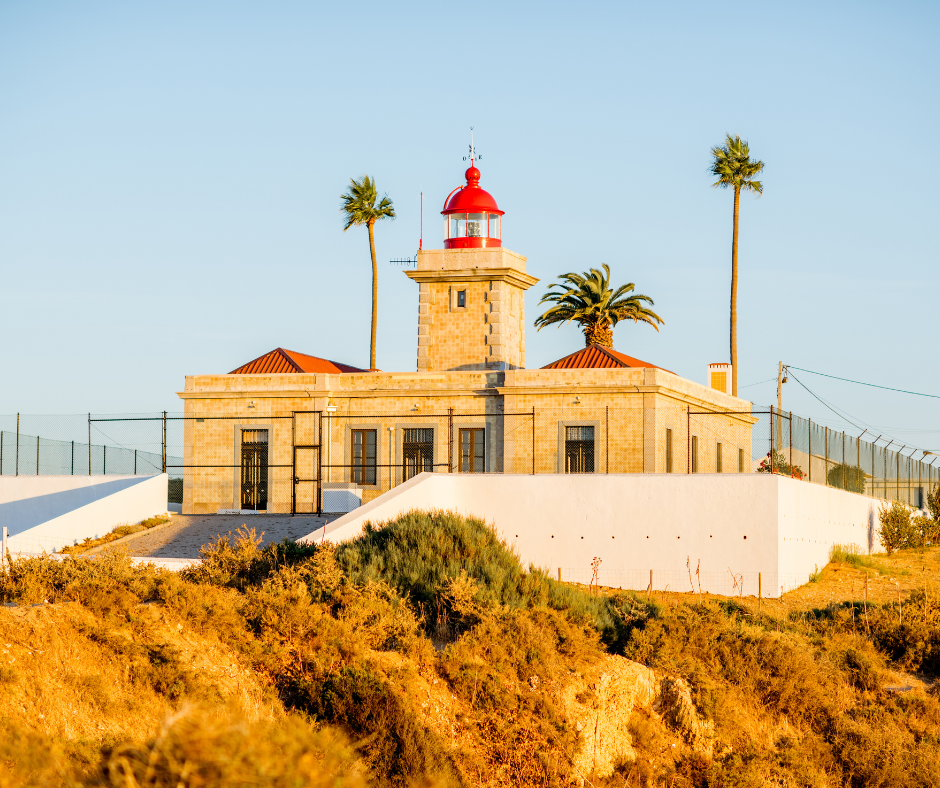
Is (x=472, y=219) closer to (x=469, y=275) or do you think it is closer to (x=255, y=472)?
(x=469, y=275)

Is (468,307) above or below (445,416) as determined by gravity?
above

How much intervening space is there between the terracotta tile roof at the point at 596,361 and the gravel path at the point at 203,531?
33.9 ft

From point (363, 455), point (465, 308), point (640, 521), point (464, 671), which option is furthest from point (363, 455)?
point (464, 671)

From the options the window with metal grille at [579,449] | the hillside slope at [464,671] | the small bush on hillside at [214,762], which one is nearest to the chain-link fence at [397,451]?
the window with metal grille at [579,449]

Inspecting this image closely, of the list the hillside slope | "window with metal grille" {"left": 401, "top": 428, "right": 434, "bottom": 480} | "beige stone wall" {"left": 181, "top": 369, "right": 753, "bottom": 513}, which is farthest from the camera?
"window with metal grille" {"left": 401, "top": 428, "right": 434, "bottom": 480}

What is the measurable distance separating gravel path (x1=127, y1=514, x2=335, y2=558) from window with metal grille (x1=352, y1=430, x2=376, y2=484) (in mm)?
4145

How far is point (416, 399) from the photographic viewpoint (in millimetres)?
33156

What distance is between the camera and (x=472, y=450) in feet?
107

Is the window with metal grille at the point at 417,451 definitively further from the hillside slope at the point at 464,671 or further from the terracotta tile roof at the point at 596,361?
the hillside slope at the point at 464,671

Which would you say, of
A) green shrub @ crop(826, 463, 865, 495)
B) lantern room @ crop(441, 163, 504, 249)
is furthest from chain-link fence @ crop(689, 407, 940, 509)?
lantern room @ crop(441, 163, 504, 249)

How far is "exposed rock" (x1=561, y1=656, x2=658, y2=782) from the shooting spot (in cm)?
1587

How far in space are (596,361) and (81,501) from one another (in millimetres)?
15502

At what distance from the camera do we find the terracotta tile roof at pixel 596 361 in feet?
113

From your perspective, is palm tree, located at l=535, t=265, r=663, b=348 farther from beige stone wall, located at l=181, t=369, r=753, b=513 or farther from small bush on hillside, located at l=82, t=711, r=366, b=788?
small bush on hillside, located at l=82, t=711, r=366, b=788
